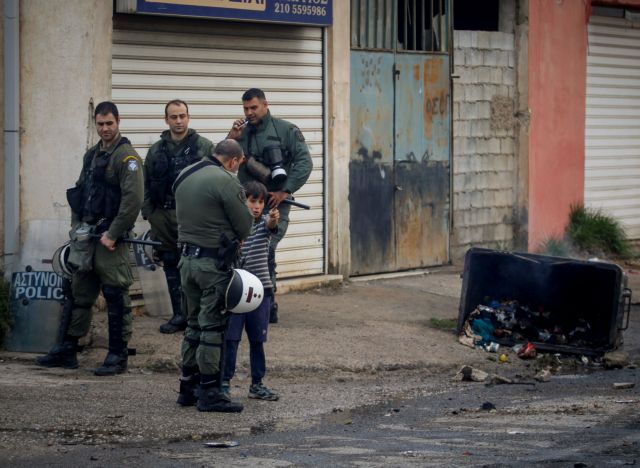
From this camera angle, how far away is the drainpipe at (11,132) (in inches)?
385

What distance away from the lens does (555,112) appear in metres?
15.3

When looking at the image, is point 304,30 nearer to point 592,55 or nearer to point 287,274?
point 287,274

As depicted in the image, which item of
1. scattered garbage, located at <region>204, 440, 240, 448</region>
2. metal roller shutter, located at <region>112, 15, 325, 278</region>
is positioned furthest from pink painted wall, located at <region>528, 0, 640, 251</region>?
scattered garbage, located at <region>204, 440, 240, 448</region>

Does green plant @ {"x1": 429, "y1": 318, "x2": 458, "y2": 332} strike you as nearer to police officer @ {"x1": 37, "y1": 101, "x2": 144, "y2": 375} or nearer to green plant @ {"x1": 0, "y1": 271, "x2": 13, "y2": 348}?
police officer @ {"x1": 37, "y1": 101, "x2": 144, "y2": 375}

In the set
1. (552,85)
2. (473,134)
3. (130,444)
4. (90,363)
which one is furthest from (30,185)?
(552,85)

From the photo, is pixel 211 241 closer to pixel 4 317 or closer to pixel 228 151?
pixel 228 151

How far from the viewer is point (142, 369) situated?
30.0ft

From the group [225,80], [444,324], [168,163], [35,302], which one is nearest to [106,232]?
[35,302]

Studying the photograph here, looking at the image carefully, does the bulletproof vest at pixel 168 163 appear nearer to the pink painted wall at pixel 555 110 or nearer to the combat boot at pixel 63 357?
the combat boot at pixel 63 357

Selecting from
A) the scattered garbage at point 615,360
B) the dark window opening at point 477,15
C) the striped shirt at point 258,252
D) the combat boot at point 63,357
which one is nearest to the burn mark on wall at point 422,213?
the dark window opening at point 477,15

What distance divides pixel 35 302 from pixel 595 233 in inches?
332

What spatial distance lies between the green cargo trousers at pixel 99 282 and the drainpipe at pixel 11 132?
1011 millimetres

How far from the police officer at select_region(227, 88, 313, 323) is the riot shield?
5.77 feet

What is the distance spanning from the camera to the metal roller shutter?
10.8 meters
